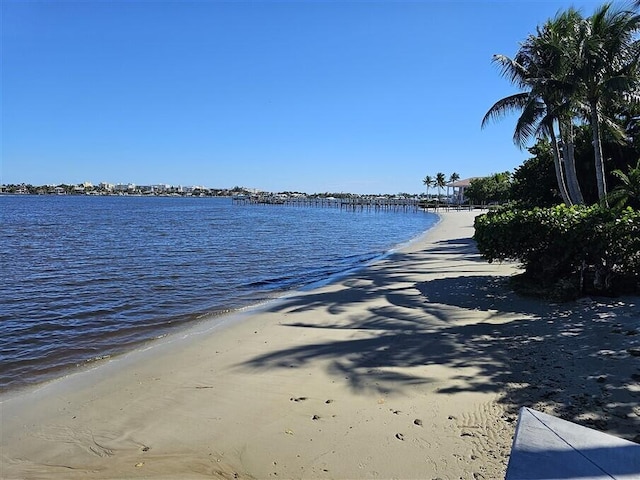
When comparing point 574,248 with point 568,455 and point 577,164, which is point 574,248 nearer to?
point 568,455

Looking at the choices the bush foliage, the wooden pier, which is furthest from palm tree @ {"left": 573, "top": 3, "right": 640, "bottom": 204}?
the wooden pier

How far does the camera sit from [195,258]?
19688 mm

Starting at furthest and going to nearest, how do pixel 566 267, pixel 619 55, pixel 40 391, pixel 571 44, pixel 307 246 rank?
pixel 307 246, pixel 571 44, pixel 619 55, pixel 566 267, pixel 40 391

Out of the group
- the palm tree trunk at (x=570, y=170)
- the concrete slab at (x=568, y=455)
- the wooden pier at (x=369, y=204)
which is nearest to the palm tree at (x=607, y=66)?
the palm tree trunk at (x=570, y=170)

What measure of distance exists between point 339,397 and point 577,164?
21.1 meters

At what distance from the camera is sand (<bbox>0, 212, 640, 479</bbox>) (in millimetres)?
3787

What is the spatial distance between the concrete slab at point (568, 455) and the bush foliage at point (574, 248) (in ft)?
22.0

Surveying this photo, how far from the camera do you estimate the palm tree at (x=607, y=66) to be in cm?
1482

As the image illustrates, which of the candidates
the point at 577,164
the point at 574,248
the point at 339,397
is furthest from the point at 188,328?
the point at 577,164

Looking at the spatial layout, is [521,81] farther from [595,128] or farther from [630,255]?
[630,255]

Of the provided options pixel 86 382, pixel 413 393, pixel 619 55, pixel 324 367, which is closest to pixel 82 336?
pixel 86 382

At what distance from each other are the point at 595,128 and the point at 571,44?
3.87 m

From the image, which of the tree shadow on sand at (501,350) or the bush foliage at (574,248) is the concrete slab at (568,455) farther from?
the bush foliage at (574,248)

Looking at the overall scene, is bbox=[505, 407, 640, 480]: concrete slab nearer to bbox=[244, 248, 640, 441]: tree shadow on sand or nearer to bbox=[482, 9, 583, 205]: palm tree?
bbox=[244, 248, 640, 441]: tree shadow on sand
